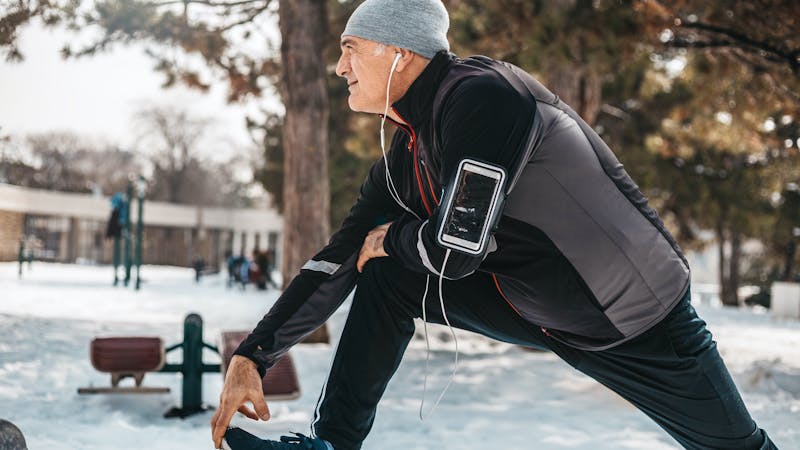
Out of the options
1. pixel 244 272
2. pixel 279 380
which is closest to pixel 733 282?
pixel 244 272

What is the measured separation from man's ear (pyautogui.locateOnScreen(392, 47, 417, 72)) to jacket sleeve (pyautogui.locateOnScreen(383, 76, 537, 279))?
192 mm

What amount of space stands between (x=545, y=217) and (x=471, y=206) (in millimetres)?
202

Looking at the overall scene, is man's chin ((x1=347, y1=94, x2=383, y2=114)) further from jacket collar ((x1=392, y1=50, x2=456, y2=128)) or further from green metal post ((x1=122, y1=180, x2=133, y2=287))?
green metal post ((x1=122, y1=180, x2=133, y2=287))

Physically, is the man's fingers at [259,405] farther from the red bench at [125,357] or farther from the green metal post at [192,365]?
the red bench at [125,357]

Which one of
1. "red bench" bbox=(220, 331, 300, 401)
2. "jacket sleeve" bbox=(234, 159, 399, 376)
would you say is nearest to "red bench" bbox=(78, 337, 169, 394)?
"red bench" bbox=(220, 331, 300, 401)

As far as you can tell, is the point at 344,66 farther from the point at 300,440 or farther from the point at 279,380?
the point at 279,380

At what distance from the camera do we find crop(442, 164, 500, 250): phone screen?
1.48 metres

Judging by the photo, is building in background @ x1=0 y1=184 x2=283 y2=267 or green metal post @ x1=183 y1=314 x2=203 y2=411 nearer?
green metal post @ x1=183 y1=314 x2=203 y2=411

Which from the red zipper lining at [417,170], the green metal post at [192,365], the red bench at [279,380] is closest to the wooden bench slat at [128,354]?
the green metal post at [192,365]

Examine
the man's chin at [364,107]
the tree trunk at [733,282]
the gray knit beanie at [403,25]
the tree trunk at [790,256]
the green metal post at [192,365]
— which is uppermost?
the gray knit beanie at [403,25]

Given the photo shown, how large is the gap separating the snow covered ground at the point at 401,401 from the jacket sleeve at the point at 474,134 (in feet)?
8.85

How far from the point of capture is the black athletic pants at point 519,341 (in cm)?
170

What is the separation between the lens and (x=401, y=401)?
5641 mm

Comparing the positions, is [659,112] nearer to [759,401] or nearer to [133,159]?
[759,401]
